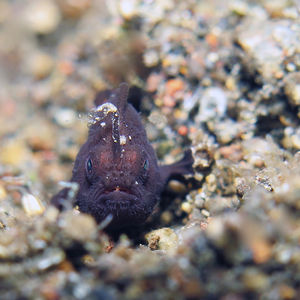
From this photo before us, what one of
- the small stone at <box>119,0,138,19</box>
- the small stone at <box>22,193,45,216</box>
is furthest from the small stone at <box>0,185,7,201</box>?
the small stone at <box>119,0,138,19</box>

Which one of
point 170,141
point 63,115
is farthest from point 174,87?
point 63,115

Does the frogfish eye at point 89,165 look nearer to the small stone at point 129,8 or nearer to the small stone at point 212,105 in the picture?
the small stone at point 212,105

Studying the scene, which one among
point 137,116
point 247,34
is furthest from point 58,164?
point 247,34

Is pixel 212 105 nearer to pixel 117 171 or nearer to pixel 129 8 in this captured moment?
pixel 117 171

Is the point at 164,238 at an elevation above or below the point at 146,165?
below

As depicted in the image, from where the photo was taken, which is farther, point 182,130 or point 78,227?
point 182,130

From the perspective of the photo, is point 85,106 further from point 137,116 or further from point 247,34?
point 247,34
